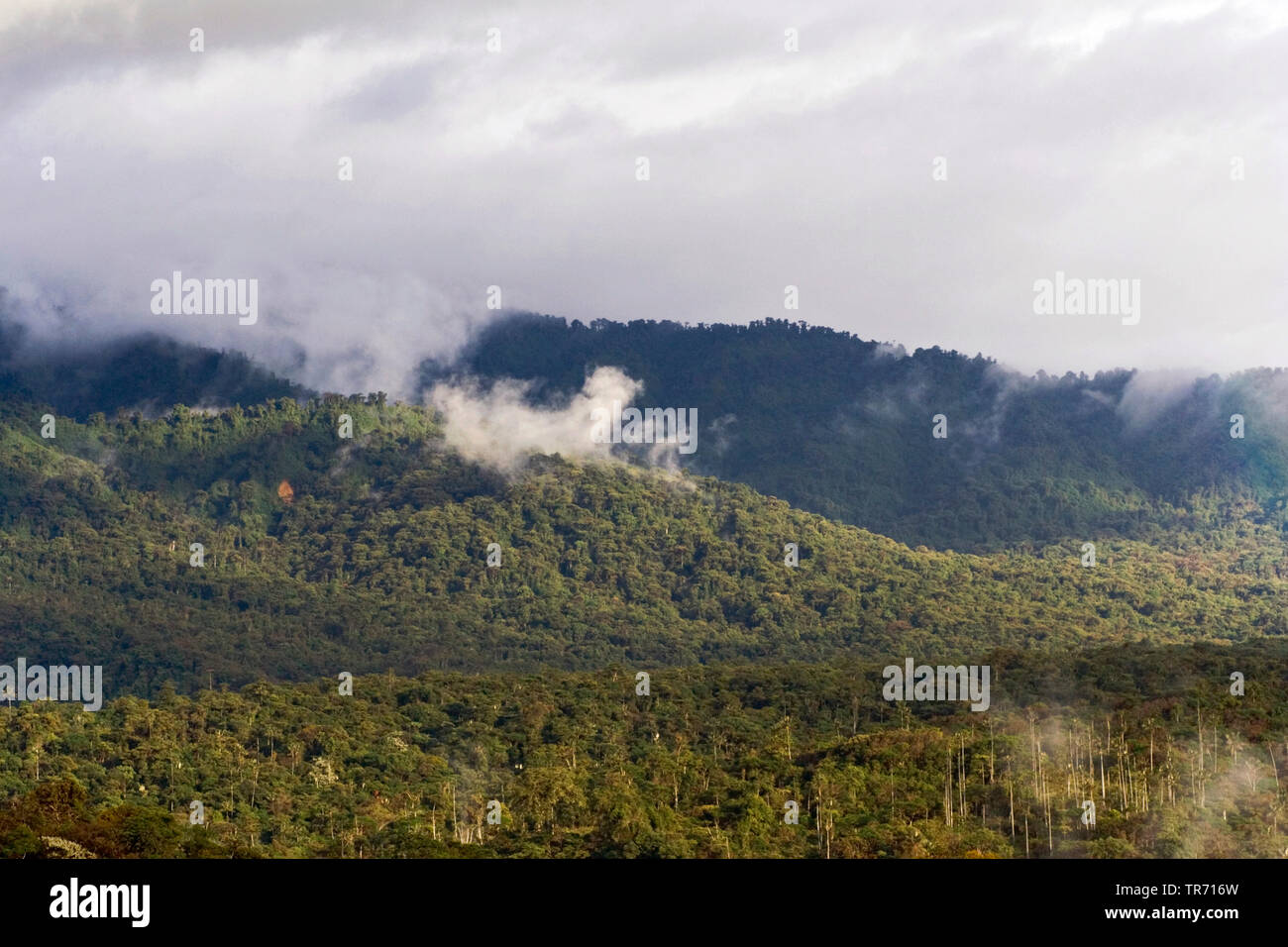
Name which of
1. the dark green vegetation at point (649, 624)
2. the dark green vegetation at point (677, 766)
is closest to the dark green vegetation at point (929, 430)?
the dark green vegetation at point (649, 624)

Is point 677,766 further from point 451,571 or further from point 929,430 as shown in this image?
point 929,430

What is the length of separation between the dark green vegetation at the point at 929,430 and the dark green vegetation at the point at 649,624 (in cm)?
47

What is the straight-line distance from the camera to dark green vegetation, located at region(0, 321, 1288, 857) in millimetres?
52906

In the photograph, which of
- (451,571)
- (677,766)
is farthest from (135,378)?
(677,766)

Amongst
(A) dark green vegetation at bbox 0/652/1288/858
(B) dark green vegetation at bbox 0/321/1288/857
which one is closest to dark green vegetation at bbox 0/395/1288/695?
(B) dark green vegetation at bbox 0/321/1288/857

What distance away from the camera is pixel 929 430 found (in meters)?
170

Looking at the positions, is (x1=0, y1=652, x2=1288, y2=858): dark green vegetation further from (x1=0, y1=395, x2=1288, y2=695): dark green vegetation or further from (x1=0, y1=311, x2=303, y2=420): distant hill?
(x1=0, y1=311, x2=303, y2=420): distant hill

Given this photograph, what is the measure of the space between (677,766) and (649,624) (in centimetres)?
5376

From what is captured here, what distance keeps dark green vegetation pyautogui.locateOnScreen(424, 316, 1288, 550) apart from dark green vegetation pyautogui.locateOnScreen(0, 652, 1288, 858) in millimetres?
70616

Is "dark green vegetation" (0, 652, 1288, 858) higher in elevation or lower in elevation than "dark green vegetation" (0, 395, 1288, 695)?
lower

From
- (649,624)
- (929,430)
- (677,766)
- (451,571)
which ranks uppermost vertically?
(929,430)
